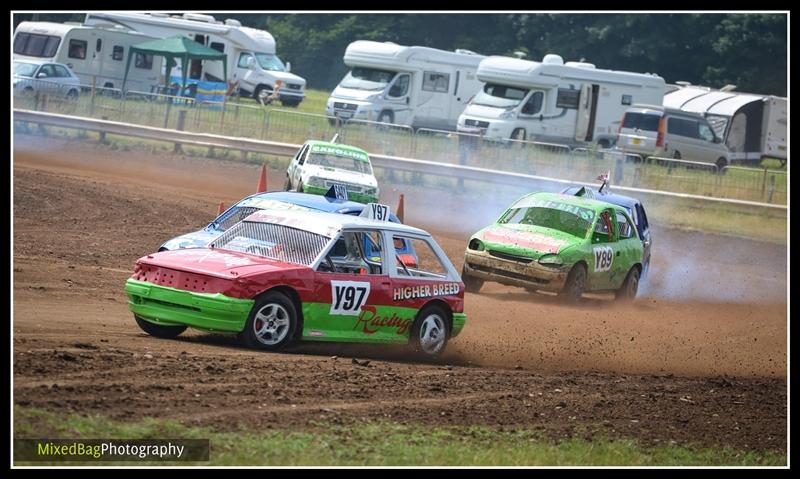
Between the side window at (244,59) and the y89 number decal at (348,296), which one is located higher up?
the side window at (244,59)

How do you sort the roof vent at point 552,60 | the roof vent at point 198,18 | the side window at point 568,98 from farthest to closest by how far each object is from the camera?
the roof vent at point 198,18 < the side window at point 568,98 < the roof vent at point 552,60

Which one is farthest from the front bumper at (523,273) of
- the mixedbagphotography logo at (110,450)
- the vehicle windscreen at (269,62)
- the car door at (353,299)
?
the vehicle windscreen at (269,62)

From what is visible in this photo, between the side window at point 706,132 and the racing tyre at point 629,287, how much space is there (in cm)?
2215

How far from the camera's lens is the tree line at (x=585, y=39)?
4809 centimetres

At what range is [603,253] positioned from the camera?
17453 millimetres

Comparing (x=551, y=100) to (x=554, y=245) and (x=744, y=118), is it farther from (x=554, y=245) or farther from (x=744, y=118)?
(x=554, y=245)

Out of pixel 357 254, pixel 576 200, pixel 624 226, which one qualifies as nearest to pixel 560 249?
pixel 576 200

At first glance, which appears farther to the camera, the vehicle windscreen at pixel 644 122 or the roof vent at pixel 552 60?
the roof vent at pixel 552 60

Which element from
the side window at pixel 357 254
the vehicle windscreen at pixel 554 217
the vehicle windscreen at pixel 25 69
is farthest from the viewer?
the vehicle windscreen at pixel 25 69

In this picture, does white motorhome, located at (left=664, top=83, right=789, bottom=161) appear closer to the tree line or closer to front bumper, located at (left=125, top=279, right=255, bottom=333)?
the tree line

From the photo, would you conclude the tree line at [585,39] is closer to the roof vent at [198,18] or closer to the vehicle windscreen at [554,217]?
the roof vent at [198,18]

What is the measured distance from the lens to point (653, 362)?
13.6 m

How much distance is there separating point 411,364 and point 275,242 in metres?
A: 1.70

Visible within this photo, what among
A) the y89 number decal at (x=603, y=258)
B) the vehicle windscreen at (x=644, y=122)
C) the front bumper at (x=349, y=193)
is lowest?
the y89 number decal at (x=603, y=258)
